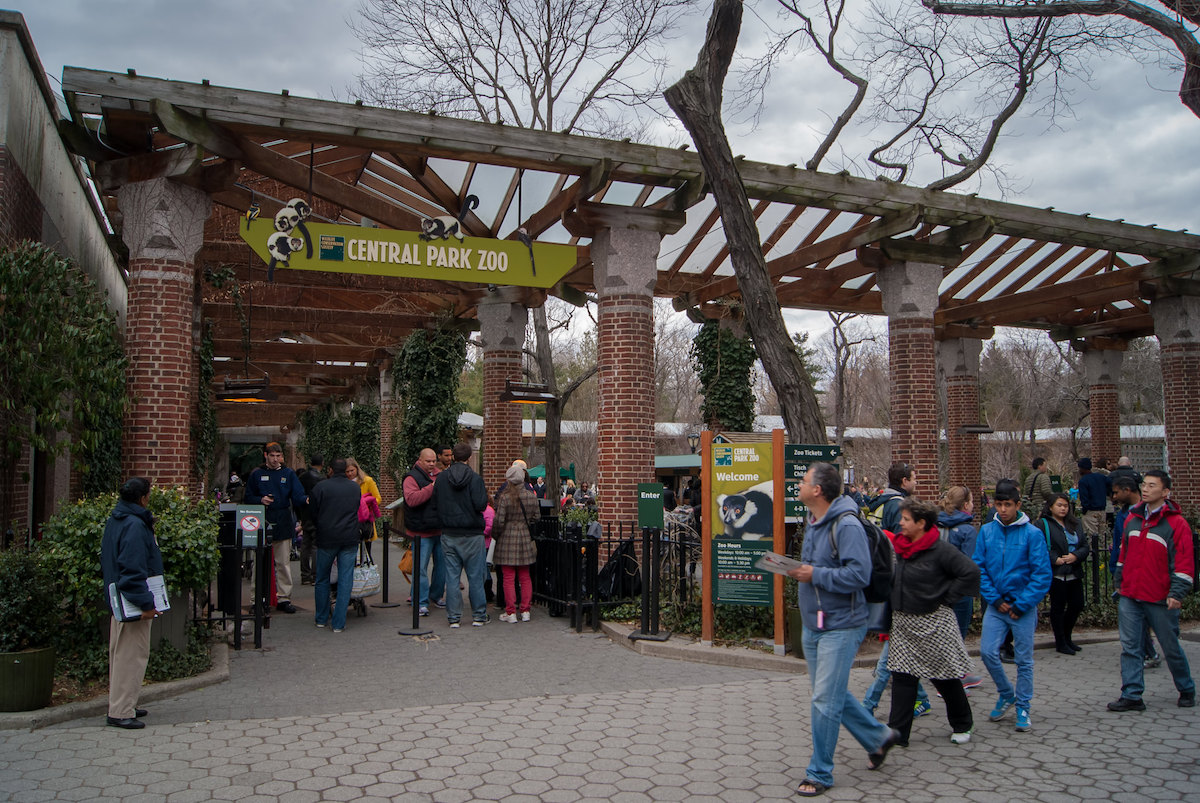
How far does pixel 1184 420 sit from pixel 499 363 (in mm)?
13010

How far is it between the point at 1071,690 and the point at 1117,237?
33.1 ft

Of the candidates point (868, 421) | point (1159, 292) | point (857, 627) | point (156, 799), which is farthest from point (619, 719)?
point (868, 421)

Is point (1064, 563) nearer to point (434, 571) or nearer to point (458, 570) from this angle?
point (458, 570)

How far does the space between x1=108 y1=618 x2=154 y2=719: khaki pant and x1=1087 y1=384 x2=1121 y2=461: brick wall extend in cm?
2170

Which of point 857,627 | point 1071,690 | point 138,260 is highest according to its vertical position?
point 138,260

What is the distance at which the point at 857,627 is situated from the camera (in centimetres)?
461

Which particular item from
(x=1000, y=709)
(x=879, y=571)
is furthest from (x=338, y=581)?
(x=1000, y=709)

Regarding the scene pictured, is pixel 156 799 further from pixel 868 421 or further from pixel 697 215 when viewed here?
pixel 868 421

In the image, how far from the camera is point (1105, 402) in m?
21.6

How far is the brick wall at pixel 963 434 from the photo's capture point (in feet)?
67.8

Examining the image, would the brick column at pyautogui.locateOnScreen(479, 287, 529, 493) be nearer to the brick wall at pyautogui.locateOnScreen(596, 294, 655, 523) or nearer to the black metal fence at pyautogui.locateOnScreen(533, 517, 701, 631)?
the brick wall at pyautogui.locateOnScreen(596, 294, 655, 523)

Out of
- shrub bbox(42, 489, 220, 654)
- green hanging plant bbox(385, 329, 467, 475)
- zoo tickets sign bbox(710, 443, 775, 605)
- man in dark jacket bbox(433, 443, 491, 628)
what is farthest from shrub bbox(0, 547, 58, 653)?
green hanging plant bbox(385, 329, 467, 475)

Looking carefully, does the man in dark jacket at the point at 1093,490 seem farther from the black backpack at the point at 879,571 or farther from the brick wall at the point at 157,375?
the brick wall at the point at 157,375

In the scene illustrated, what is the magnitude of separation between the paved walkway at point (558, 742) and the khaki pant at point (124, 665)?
166mm
